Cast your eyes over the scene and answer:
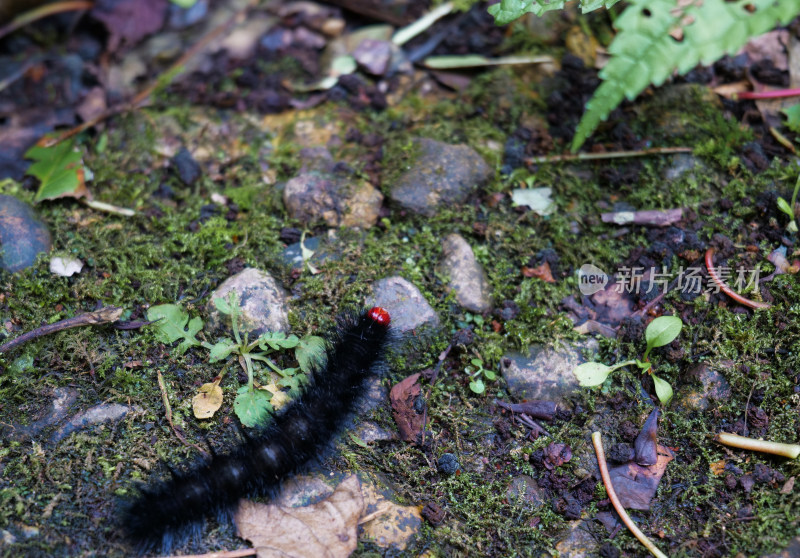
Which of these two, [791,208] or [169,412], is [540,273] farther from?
[169,412]

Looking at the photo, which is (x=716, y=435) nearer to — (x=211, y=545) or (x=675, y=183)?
(x=675, y=183)

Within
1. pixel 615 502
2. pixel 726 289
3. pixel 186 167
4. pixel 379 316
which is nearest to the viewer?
pixel 615 502

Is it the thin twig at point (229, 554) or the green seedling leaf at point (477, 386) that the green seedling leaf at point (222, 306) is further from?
the green seedling leaf at point (477, 386)

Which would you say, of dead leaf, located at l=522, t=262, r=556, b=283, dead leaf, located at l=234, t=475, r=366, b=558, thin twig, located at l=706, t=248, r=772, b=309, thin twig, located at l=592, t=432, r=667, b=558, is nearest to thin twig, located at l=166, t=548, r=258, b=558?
dead leaf, located at l=234, t=475, r=366, b=558

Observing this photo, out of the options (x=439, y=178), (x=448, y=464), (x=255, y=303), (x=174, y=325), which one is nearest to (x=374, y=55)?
(x=439, y=178)

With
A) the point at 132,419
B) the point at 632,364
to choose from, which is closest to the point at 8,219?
the point at 132,419

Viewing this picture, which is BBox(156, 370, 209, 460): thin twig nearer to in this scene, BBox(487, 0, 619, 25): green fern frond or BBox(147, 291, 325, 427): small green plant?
BBox(147, 291, 325, 427): small green plant

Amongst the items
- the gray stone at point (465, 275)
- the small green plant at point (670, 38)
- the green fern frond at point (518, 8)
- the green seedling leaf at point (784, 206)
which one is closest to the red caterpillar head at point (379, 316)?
the gray stone at point (465, 275)
